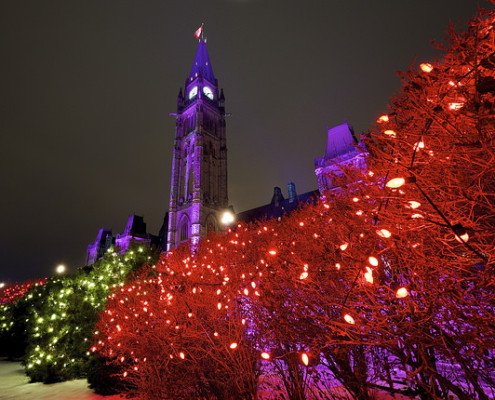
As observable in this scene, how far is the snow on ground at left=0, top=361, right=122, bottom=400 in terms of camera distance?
9664mm

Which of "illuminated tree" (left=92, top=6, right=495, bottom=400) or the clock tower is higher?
the clock tower

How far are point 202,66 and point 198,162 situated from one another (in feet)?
81.2

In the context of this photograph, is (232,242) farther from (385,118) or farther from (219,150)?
(219,150)

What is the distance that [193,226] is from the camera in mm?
37906

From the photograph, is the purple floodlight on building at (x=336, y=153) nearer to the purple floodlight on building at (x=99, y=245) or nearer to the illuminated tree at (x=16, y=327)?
the illuminated tree at (x=16, y=327)

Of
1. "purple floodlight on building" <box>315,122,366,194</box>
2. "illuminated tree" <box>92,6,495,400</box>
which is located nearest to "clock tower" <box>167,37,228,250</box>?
"purple floodlight on building" <box>315,122,366,194</box>

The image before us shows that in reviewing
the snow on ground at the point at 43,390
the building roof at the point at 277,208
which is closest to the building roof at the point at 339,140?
the building roof at the point at 277,208

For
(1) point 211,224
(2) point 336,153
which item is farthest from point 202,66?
(2) point 336,153

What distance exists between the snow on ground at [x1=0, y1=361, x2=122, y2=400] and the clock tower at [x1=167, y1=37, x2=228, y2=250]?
23.8 m

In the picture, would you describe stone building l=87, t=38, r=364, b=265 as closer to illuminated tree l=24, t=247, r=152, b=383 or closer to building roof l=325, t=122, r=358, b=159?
building roof l=325, t=122, r=358, b=159

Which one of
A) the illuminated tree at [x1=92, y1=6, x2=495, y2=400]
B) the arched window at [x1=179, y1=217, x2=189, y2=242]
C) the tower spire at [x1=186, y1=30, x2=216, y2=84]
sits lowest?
the illuminated tree at [x1=92, y1=6, x2=495, y2=400]

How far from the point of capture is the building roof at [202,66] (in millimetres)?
53438

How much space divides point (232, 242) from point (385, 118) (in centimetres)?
1604

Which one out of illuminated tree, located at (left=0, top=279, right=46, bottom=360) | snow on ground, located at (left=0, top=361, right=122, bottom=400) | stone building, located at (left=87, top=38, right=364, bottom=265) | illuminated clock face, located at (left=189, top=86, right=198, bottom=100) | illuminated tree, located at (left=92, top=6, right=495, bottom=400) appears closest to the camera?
illuminated tree, located at (left=92, top=6, right=495, bottom=400)
